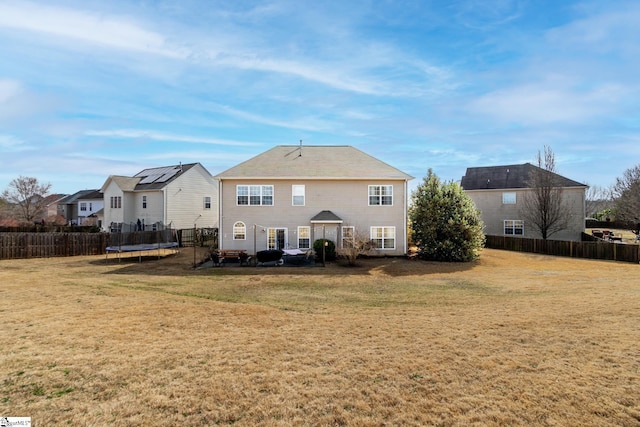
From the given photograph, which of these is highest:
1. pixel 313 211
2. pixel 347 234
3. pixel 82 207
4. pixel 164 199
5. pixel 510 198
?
pixel 82 207

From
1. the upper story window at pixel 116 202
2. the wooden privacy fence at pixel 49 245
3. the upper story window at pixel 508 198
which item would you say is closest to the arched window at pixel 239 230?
the wooden privacy fence at pixel 49 245

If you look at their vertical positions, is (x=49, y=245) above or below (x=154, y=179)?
below

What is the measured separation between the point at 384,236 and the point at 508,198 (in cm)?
1908

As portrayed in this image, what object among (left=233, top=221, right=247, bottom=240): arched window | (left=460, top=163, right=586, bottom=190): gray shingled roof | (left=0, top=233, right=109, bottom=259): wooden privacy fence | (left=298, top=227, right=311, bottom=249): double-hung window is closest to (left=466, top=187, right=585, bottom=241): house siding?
(left=460, top=163, right=586, bottom=190): gray shingled roof

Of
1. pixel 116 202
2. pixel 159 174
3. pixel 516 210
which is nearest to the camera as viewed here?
pixel 516 210

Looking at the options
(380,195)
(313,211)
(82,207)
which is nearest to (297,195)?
(313,211)

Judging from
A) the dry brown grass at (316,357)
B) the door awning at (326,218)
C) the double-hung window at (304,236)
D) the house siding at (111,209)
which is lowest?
the dry brown grass at (316,357)

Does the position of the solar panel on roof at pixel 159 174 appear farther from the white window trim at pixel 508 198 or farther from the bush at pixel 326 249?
the white window trim at pixel 508 198

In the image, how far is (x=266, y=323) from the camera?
873 cm

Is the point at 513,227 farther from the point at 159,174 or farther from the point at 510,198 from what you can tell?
the point at 159,174

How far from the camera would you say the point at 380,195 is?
24.2 metres

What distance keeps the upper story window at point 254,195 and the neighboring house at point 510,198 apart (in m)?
24.2

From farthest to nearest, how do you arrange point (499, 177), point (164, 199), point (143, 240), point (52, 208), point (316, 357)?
point (52, 208) → point (499, 177) → point (164, 199) → point (143, 240) → point (316, 357)

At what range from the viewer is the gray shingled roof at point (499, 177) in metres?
35.0
